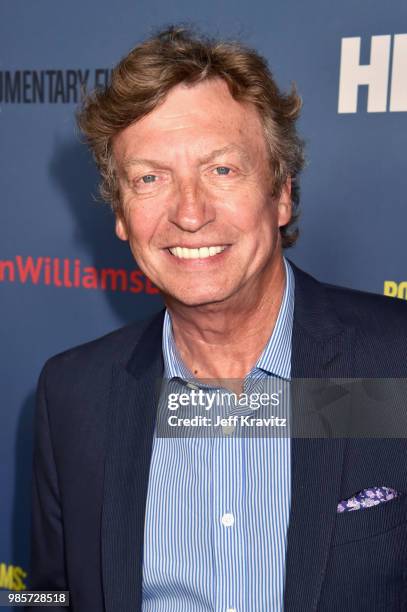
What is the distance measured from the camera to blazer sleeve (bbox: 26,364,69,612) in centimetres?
161

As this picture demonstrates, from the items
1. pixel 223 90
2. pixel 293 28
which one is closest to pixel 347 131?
pixel 293 28

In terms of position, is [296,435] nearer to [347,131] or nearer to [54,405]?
[54,405]

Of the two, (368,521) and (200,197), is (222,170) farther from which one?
(368,521)

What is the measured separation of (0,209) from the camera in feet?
7.48

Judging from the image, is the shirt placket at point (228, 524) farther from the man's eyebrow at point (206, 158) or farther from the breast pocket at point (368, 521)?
the man's eyebrow at point (206, 158)

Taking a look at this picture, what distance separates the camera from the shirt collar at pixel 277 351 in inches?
55.6

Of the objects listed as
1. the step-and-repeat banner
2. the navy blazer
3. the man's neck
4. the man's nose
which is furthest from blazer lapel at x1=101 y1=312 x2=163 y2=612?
the step-and-repeat banner

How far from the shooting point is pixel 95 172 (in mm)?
2150

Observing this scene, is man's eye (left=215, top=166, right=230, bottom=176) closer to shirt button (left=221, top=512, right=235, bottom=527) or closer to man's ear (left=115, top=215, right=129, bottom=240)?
man's ear (left=115, top=215, right=129, bottom=240)

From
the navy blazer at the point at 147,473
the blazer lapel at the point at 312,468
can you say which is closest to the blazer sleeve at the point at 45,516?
the navy blazer at the point at 147,473

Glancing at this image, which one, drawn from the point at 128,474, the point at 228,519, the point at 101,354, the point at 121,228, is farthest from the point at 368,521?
the point at 121,228

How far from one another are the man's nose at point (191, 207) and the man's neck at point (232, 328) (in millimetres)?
167

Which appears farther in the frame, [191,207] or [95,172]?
[95,172]

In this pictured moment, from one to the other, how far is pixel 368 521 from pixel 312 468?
13cm
